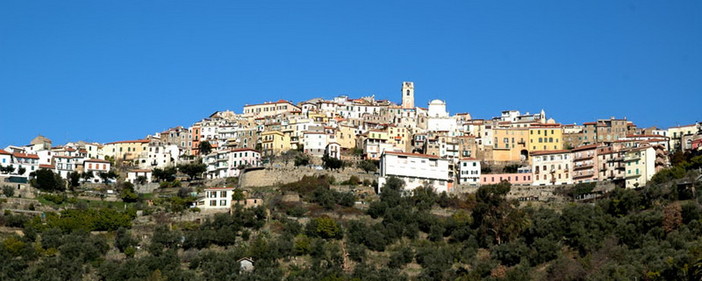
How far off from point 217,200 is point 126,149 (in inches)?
946

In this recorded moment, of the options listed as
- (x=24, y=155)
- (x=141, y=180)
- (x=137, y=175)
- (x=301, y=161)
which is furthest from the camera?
(x=137, y=175)

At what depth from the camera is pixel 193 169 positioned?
9000cm

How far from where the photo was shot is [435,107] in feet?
346

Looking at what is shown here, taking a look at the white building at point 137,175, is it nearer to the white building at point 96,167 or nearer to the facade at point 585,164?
the white building at point 96,167

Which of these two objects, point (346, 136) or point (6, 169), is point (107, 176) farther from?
point (346, 136)

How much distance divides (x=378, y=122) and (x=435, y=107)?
604 cm

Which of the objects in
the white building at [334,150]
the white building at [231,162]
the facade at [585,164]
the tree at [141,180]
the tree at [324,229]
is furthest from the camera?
the white building at [334,150]

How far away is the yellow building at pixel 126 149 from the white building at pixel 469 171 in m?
25.7

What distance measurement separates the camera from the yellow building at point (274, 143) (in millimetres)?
92875

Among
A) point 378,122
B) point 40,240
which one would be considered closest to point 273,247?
point 40,240

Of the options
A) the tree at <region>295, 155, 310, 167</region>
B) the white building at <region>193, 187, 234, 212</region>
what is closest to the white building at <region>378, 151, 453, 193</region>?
the tree at <region>295, 155, 310, 167</region>

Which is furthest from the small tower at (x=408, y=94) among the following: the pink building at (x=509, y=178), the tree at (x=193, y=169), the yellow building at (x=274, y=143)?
the tree at (x=193, y=169)

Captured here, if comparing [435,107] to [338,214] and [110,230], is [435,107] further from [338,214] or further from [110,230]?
[110,230]

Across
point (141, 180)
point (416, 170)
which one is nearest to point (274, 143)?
point (141, 180)
